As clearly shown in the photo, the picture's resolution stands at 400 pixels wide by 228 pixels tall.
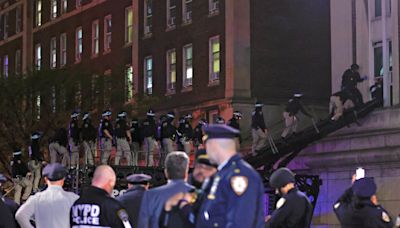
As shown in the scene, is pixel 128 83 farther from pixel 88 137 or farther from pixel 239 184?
pixel 239 184

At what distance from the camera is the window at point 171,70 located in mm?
48188

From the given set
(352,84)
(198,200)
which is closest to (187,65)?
(352,84)

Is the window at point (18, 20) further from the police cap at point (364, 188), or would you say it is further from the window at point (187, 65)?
the police cap at point (364, 188)

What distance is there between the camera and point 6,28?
69750 mm

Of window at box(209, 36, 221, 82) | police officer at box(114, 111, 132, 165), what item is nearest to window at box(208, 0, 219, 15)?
window at box(209, 36, 221, 82)

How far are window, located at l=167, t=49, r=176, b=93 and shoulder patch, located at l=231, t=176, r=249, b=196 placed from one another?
1594 inches

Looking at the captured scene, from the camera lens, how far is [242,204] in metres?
7.58

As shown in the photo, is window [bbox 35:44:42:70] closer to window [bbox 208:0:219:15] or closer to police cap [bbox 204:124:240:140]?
window [bbox 208:0:219:15]

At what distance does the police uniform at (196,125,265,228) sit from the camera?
24.9ft

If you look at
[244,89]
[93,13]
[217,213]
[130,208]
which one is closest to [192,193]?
[217,213]

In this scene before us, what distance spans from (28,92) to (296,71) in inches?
499

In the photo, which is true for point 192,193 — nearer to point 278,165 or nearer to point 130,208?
point 130,208

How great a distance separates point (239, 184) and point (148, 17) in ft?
143

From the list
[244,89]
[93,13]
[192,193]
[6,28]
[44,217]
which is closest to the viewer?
[192,193]
